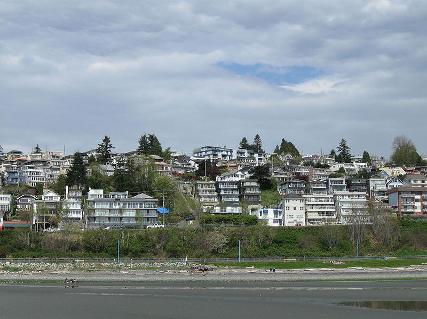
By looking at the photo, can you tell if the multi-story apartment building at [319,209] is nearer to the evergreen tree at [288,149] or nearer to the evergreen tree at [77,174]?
the evergreen tree at [77,174]

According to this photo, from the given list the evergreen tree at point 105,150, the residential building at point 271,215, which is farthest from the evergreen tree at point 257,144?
the residential building at point 271,215

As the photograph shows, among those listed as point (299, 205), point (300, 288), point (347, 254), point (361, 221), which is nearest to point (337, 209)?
point (299, 205)

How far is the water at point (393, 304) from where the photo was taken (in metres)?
30.3

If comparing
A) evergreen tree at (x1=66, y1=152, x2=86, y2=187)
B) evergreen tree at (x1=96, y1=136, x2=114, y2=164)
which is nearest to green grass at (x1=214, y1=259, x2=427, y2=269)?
evergreen tree at (x1=66, y1=152, x2=86, y2=187)

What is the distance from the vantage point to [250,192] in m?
84.4

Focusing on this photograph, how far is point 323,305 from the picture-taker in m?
31.2

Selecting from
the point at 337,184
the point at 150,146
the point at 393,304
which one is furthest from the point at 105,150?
the point at 393,304

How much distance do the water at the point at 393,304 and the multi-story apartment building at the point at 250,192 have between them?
50590 mm

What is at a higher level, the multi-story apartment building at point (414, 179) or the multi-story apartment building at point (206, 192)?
the multi-story apartment building at point (414, 179)

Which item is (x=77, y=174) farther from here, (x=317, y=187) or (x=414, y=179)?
(x=414, y=179)

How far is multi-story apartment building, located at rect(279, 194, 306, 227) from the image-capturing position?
7375 cm

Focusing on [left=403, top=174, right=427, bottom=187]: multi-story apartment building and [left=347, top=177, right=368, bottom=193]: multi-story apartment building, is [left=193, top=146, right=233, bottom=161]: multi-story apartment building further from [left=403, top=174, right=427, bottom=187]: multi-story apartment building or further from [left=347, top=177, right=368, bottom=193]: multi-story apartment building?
[left=403, top=174, right=427, bottom=187]: multi-story apartment building

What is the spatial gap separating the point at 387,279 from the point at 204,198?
140ft

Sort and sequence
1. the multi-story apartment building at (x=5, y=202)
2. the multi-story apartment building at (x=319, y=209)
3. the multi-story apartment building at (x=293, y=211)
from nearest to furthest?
the multi-story apartment building at (x=293, y=211)
the multi-story apartment building at (x=319, y=209)
the multi-story apartment building at (x=5, y=202)
